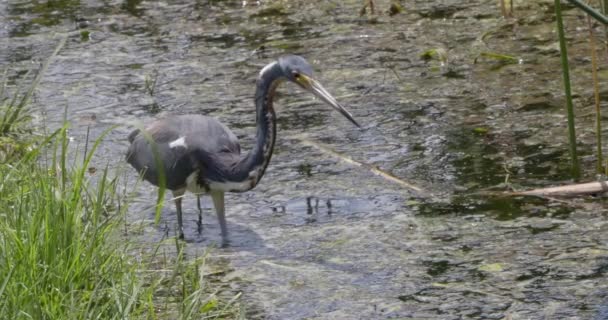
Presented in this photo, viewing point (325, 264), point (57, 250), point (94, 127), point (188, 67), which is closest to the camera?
point (57, 250)

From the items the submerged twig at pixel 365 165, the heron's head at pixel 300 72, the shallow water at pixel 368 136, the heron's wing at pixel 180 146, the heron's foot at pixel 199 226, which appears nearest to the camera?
the shallow water at pixel 368 136

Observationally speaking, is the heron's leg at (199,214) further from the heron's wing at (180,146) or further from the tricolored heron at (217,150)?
the heron's wing at (180,146)

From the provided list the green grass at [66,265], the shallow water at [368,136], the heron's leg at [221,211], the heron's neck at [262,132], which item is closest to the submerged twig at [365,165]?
the shallow water at [368,136]

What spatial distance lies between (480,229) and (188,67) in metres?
3.08

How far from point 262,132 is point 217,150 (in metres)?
0.23

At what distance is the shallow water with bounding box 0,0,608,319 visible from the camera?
441cm

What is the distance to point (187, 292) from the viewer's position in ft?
13.1

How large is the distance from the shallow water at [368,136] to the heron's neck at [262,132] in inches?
9.8

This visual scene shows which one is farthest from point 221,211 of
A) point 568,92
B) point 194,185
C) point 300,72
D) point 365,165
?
point 568,92

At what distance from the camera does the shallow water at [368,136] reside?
4414 mm

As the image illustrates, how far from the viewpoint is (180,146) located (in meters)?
5.18

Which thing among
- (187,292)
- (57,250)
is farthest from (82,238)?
(187,292)

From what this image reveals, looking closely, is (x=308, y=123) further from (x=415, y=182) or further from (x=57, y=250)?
(x=57, y=250)

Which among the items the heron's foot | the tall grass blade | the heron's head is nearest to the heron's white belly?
the heron's foot
